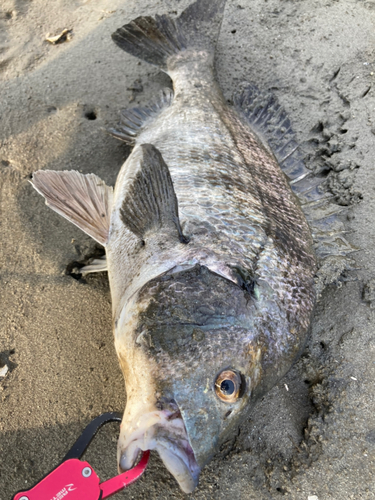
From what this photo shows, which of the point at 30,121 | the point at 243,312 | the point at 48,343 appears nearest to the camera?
the point at 243,312

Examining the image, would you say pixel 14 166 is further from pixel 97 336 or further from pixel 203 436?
pixel 203 436

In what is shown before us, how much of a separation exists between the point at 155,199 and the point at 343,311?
1.60 meters

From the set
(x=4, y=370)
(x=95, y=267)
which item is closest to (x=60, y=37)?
(x=95, y=267)

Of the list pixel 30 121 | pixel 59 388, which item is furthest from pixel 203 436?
pixel 30 121

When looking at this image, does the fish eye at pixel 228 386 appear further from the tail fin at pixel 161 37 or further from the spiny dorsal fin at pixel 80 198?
the tail fin at pixel 161 37

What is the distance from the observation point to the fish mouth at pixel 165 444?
146 centimetres

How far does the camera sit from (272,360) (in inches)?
71.5

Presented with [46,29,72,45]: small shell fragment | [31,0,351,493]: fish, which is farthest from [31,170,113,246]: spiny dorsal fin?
[46,29,72,45]: small shell fragment

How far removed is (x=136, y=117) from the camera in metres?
3.37

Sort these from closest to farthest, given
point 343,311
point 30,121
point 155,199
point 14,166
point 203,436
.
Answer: point 203,436 → point 155,199 → point 343,311 → point 14,166 → point 30,121

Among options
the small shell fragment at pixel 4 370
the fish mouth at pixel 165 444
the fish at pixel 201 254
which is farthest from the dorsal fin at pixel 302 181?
the small shell fragment at pixel 4 370

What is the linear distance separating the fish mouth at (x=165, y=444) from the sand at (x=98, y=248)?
66 centimetres

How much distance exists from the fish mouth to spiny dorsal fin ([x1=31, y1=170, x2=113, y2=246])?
1298 mm

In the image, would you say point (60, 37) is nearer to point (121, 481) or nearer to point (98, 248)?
point (98, 248)
